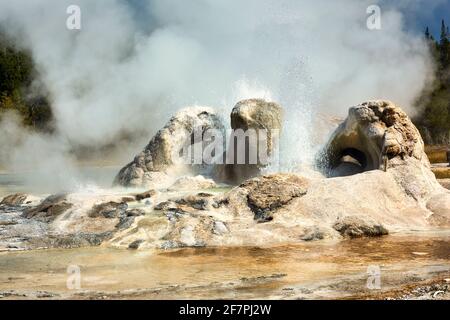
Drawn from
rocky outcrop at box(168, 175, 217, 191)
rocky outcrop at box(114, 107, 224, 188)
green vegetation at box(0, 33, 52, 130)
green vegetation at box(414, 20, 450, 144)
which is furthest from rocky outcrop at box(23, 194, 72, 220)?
green vegetation at box(414, 20, 450, 144)

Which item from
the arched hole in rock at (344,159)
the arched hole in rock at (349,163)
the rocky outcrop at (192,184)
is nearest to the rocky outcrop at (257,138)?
the rocky outcrop at (192,184)

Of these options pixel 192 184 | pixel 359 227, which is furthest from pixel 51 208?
pixel 359 227

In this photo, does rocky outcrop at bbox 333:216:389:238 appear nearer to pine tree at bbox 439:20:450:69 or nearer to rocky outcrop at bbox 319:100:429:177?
rocky outcrop at bbox 319:100:429:177

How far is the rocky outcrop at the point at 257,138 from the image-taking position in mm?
14984

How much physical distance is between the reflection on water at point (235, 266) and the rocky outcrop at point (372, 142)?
2878 millimetres

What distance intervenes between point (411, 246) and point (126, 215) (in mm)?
4427

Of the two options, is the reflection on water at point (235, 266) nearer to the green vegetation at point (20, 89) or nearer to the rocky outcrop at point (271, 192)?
the rocky outcrop at point (271, 192)

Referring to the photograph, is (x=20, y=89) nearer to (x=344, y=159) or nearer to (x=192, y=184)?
(x=192, y=184)

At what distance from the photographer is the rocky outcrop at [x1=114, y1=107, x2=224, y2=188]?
1594 centimetres

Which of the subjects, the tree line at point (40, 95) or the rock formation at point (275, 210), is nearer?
the rock formation at point (275, 210)

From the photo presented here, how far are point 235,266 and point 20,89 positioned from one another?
39967 millimetres

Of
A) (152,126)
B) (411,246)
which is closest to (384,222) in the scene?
(411,246)

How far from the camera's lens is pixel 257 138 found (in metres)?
15.2

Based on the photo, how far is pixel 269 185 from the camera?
10172 millimetres
